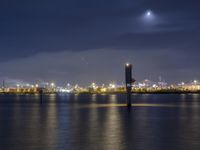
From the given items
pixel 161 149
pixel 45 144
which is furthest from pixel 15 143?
pixel 161 149

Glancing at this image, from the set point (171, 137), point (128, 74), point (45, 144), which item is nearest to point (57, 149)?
point (45, 144)

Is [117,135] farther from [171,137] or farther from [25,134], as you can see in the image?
[25,134]

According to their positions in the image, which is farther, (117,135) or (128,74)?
(128,74)

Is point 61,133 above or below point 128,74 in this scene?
below

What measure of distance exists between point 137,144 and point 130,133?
449cm

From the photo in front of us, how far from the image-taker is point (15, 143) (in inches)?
762

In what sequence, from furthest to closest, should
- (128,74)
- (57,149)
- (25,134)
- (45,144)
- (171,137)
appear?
(128,74) < (25,134) < (171,137) < (45,144) < (57,149)

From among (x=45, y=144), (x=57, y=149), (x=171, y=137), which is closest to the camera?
(x=57, y=149)

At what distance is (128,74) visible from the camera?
55656 millimetres

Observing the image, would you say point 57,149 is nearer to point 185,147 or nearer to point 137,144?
point 137,144

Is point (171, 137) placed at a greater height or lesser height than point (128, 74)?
lesser

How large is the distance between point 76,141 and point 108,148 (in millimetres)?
2757

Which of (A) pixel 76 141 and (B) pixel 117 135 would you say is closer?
(A) pixel 76 141

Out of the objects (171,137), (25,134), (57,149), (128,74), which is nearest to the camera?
(57,149)
